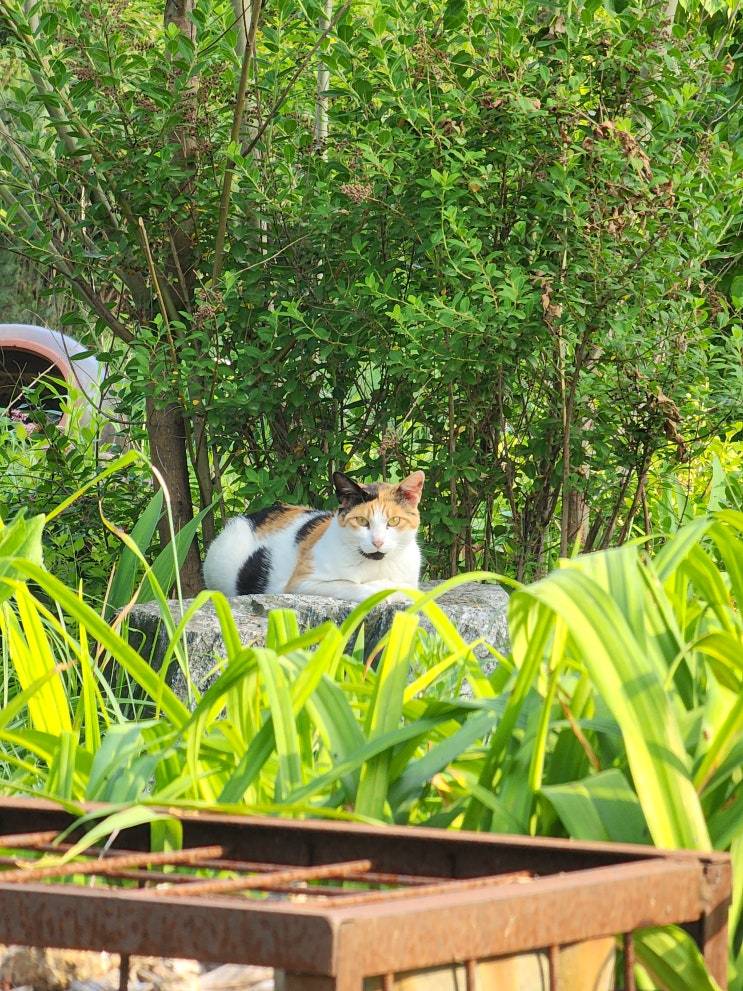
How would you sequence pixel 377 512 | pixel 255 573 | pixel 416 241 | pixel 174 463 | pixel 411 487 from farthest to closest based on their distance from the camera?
pixel 174 463 < pixel 255 573 < pixel 416 241 < pixel 411 487 < pixel 377 512

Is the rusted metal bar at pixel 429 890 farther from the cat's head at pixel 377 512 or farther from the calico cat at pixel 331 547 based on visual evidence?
the cat's head at pixel 377 512

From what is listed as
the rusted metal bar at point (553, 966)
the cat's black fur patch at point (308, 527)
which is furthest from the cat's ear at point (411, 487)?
the rusted metal bar at point (553, 966)

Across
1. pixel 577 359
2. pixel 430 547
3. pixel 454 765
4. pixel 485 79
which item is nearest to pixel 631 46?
pixel 485 79

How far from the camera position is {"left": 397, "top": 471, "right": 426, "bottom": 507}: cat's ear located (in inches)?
146

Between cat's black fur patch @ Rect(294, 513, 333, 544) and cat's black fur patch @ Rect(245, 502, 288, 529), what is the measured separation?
0.11 metres

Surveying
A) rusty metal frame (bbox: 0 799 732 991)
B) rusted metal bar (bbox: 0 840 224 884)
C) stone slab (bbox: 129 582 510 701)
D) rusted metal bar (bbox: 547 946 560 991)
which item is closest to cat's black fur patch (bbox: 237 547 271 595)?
stone slab (bbox: 129 582 510 701)

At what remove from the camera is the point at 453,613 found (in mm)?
3244

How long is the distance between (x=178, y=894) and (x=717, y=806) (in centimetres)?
49

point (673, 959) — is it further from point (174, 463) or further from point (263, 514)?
point (174, 463)

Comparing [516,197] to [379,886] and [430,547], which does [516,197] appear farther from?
[379,886]

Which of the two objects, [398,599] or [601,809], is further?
[398,599]

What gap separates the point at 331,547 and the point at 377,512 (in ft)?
0.82

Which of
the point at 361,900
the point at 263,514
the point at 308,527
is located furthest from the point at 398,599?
the point at 361,900

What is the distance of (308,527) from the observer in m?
4.06
